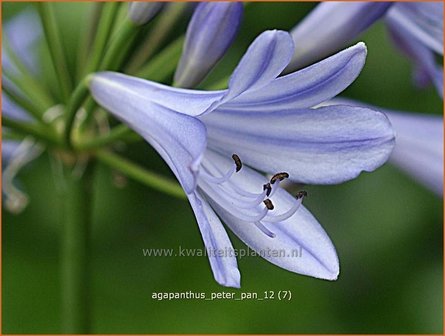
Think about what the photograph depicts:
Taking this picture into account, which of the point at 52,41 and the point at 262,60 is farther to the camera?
the point at 52,41

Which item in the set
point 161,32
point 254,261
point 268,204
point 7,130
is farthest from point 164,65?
point 254,261

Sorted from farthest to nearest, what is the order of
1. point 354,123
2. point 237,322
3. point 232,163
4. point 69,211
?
point 237,322, point 69,211, point 232,163, point 354,123

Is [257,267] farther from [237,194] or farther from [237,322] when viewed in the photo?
[237,194]

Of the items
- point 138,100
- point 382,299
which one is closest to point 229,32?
point 138,100

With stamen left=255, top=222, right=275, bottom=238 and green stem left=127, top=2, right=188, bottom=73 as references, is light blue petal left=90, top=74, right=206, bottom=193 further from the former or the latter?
green stem left=127, top=2, right=188, bottom=73

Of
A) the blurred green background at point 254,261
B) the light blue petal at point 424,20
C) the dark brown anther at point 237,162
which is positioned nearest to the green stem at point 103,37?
the dark brown anther at point 237,162

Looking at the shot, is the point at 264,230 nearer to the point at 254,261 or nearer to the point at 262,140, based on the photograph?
the point at 262,140
